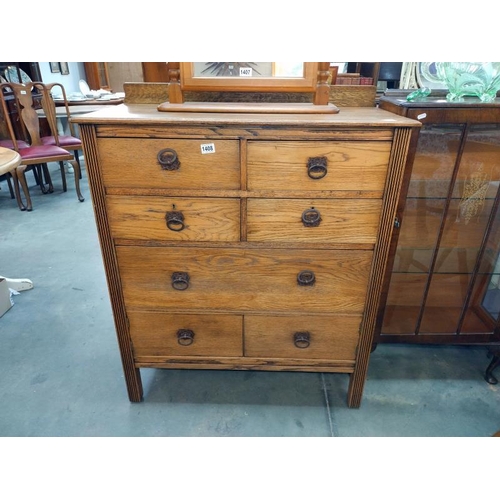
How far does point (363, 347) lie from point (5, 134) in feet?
15.0

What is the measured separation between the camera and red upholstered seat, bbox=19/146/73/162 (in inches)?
134

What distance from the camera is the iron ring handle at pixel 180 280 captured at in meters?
1.29

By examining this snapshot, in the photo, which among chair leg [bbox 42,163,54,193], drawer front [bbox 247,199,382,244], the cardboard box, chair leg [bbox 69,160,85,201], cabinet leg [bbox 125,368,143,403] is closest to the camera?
drawer front [bbox 247,199,382,244]

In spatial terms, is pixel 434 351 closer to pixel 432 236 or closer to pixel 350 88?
pixel 432 236

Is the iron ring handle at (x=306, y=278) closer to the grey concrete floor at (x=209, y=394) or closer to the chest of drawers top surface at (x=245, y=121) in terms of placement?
the chest of drawers top surface at (x=245, y=121)

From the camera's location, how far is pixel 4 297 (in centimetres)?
213

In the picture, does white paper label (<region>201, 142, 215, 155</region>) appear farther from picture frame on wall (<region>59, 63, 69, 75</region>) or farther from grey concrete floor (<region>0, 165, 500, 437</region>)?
picture frame on wall (<region>59, 63, 69, 75</region>)

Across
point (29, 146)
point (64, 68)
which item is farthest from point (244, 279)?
point (64, 68)

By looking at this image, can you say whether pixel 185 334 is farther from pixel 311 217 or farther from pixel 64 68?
pixel 64 68

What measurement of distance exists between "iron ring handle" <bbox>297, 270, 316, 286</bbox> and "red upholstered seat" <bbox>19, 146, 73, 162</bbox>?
3191mm

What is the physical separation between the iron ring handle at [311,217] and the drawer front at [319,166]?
0.07 metres

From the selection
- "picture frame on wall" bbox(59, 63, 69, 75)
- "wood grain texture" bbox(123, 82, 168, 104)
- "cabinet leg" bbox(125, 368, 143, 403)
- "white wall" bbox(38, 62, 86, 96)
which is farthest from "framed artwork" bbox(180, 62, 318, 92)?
"picture frame on wall" bbox(59, 63, 69, 75)

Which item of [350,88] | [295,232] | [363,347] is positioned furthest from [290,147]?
[363,347]

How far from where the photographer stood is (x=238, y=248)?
4.07 feet
